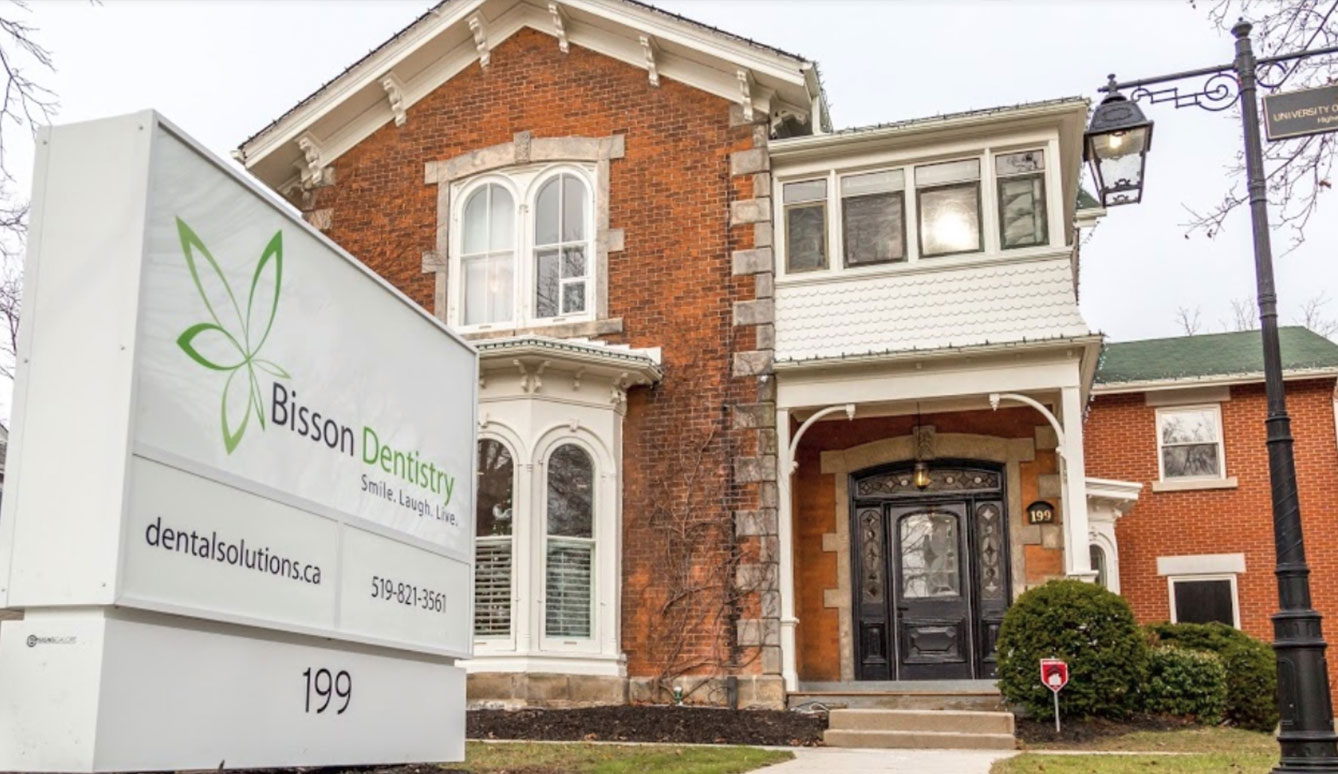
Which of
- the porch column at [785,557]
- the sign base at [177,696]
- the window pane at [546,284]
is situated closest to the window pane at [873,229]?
the porch column at [785,557]

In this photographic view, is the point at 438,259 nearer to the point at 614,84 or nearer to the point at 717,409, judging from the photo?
the point at 614,84

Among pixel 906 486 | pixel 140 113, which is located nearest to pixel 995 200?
pixel 906 486

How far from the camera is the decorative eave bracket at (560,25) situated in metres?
15.8

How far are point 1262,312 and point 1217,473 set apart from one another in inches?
518

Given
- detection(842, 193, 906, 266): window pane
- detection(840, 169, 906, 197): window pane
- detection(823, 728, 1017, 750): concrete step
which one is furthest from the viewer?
detection(840, 169, 906, 197): window pane

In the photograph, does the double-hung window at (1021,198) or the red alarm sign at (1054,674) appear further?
the double-hung window at (1021,198)

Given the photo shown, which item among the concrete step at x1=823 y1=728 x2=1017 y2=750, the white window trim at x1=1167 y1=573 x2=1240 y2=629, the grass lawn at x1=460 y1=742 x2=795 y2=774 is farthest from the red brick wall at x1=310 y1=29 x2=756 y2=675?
the white window trim at x1=1167 y1=573 x2=1240 y2=629

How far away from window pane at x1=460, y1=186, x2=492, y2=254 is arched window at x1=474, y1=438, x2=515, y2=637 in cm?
286

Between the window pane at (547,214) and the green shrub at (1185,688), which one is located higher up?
the window pane at (547,214)

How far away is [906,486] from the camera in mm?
15273

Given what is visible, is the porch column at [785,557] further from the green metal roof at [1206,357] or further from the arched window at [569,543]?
the green metal roof at [1206,357]

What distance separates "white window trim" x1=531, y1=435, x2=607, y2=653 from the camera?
45.3 feet

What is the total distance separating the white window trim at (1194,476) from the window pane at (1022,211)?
746 centimetres

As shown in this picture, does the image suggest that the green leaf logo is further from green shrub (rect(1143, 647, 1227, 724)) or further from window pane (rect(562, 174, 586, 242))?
window pane (rect(562, 174, 586, 242))
